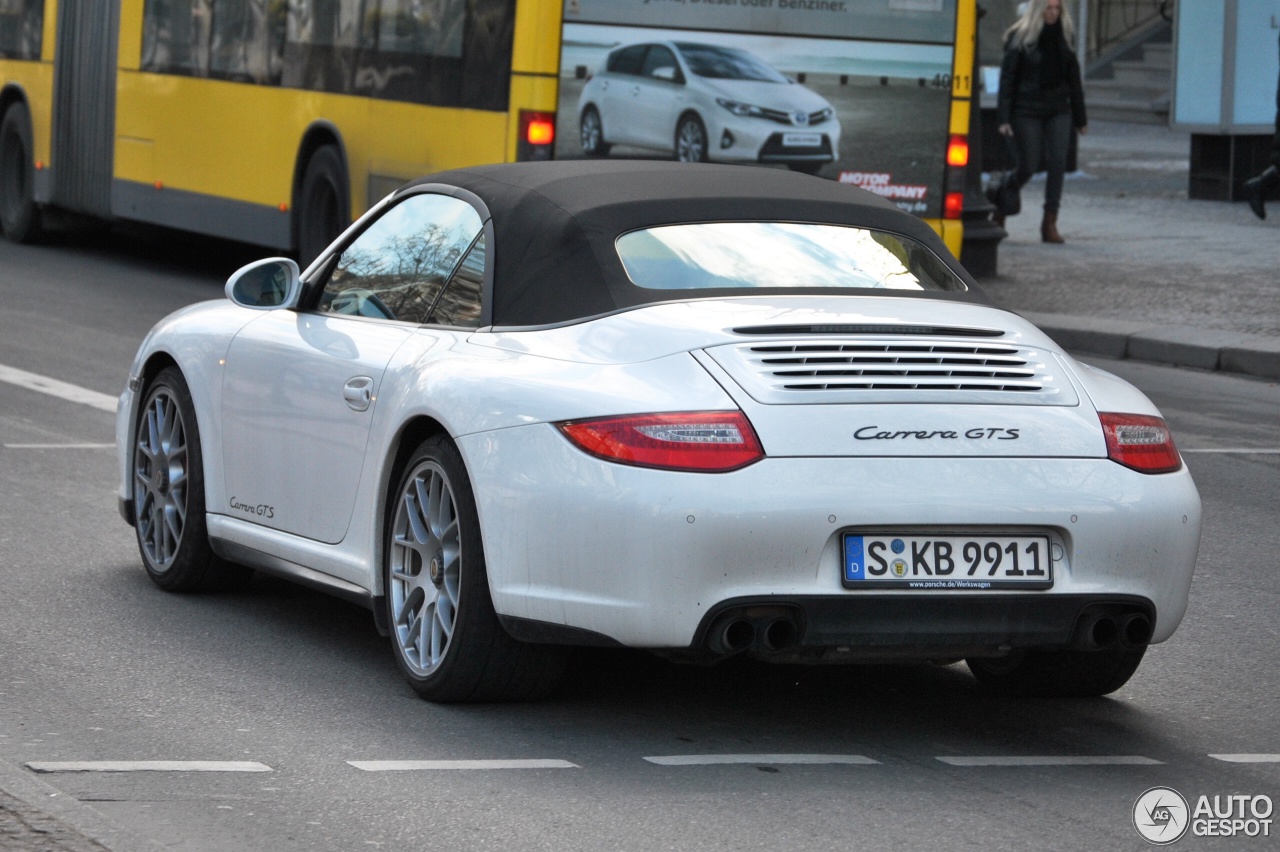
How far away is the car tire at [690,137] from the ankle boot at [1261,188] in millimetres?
8180

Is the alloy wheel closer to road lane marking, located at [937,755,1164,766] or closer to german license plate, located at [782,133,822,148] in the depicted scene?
road lane marking, located at [937,755,1164,766]

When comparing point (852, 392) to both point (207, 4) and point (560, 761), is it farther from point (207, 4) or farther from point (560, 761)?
point (207, 4)

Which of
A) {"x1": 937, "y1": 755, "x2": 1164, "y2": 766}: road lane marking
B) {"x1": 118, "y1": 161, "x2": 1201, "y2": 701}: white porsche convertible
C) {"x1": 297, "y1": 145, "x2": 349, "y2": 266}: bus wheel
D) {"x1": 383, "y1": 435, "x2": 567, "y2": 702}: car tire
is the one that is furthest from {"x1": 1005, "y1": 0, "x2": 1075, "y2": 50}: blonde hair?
{"x1": 937, "y1": 755, "x2": 1164, "y2": 766}: road lane marking

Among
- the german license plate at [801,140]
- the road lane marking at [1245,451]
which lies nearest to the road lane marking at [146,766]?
the road lane marking at [1245,451]

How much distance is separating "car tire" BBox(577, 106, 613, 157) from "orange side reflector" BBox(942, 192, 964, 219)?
2.42 m

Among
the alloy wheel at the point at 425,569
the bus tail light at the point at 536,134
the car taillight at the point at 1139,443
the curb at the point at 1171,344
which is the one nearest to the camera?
the car taillight at the point at 1139,443

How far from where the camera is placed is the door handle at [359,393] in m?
6.11

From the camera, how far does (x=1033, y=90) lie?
2034 cm

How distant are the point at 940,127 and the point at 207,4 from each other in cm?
627

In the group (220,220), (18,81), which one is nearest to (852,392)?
(220,220)

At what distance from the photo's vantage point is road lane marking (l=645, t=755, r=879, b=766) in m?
5.28

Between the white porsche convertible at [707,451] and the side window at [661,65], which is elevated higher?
the side window at [661,65]

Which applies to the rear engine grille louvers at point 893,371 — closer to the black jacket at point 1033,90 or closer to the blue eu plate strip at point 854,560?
the blue eu plate strip at point 854,560

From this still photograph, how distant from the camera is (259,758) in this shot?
17.3 ft
